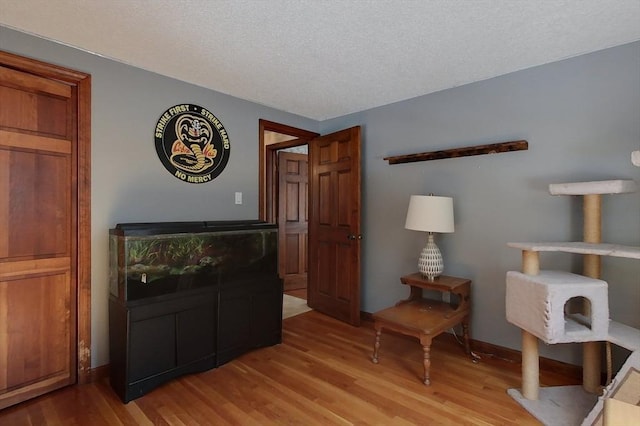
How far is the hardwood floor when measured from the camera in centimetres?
179

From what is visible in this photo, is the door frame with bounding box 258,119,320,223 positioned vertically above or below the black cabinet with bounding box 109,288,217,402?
above

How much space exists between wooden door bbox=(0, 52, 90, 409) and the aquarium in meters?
0.31

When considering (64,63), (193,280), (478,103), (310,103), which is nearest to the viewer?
(64,63)

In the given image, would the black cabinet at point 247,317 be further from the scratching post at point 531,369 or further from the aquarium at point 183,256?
the scratching post at point 531,369

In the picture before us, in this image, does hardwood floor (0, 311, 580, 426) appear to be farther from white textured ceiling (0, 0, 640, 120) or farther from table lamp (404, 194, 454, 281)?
white textured ceiling (0, 0, 640, 120)

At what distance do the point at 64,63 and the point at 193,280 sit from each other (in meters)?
1.63

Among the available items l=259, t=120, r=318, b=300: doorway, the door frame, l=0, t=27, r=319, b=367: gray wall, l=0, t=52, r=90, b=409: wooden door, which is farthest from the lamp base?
l=0, t=52, r=90, b=409: wooden door

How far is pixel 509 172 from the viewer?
8.11ft

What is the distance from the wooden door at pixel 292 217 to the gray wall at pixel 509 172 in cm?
159

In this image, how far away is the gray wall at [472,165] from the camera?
6.77ft

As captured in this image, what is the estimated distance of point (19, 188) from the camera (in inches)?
75.5

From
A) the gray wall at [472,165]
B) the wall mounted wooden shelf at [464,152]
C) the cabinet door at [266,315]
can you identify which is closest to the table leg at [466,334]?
the gray wall at [472,165]

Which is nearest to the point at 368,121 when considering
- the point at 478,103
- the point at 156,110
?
the point at 478,103

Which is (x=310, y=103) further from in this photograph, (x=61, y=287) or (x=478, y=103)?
(x=61, y=287)
